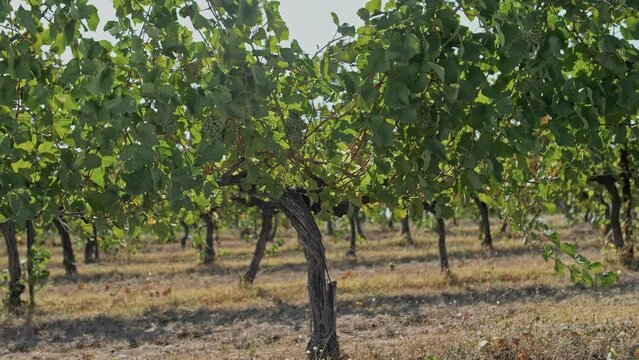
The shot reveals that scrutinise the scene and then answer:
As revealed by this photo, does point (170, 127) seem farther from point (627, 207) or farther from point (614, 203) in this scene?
point (614, 203)

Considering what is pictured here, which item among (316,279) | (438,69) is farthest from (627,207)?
(438,69)

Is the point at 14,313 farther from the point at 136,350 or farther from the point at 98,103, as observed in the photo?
the point at 98,103

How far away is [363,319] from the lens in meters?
13.8

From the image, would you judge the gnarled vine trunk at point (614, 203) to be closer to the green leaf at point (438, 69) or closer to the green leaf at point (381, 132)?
the green leaf at point (381, 132)

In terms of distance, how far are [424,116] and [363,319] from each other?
31.2 feet

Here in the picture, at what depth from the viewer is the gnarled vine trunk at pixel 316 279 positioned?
8.26 meters

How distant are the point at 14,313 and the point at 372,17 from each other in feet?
47.1

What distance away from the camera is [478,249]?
3081cm

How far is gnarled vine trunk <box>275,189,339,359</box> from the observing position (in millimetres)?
8258

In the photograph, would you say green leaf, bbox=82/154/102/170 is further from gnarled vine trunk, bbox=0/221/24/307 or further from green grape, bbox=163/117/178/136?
gnarled vine trunk, bbox=0/221/24/307

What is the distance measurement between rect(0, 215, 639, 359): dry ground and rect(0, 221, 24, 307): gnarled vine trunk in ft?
1.91

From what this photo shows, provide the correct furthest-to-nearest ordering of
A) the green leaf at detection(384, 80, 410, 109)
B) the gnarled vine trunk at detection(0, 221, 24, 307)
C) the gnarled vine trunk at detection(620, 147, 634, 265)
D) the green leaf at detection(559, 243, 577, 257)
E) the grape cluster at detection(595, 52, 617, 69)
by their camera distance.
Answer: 1. the gnarled vine trunk at detection(620, 147, 634, 265)
2. the gnarled vine trunk at detection(0, 221, 24, 307)
3. the green leaf at detection(559, 243, 577, 257)
4. the grape cluster at detection(595, 52, 617, 69)
5. the green leaf at detection(384, 80, 410, 109)

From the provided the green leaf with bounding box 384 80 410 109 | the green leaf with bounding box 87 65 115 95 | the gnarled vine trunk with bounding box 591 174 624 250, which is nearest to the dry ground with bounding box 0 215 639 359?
the gnarled vine trunk with bounding box 591 174 624 250

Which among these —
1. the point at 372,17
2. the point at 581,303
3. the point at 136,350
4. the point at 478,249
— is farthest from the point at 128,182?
the point at 478,249
